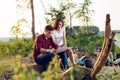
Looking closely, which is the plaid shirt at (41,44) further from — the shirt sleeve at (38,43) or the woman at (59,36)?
the woman at (59,36)

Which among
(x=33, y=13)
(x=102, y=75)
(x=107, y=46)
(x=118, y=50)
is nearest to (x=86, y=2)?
(x=33, y=13)

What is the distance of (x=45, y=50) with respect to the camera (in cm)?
771

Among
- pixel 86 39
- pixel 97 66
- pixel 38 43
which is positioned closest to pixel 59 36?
pixel 38 43

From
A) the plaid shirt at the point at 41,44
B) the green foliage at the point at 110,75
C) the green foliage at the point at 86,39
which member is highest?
the plaid shirt at the point at 41,44

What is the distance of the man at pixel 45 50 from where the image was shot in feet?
25.1

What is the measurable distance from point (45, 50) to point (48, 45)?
0.56ft

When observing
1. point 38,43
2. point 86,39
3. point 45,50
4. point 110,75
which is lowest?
point 110,75

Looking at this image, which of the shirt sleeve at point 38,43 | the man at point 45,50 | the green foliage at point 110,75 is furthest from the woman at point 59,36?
the green foliage at point 110,75

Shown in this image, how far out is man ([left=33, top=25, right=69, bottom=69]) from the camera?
764 cm

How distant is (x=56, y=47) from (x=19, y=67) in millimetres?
3043

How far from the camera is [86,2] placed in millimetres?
27375

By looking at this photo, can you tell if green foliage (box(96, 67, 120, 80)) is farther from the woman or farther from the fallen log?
the fallen log

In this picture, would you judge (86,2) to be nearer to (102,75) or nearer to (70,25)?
(70,25)

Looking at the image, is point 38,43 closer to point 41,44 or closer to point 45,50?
point 41,44
